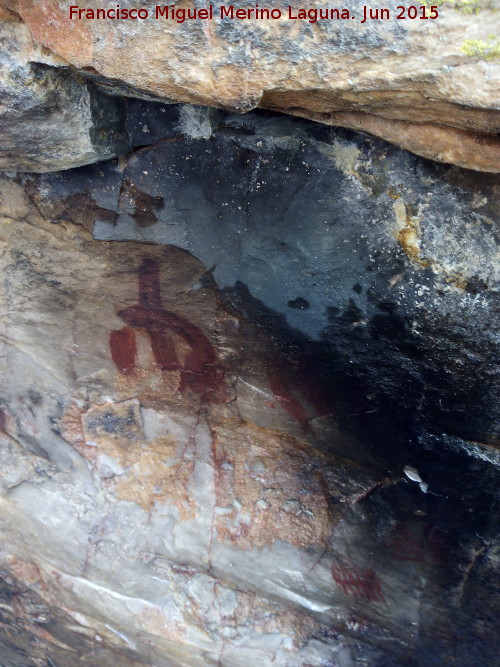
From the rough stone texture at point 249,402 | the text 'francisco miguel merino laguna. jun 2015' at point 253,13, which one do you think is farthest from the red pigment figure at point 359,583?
the text 'francisco miguel merino laguna. jun 2015' at point 253,13

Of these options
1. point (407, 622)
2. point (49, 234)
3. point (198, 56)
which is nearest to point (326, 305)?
point (198, 56)

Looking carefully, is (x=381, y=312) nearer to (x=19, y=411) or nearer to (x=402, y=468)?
(x=402, y=468)

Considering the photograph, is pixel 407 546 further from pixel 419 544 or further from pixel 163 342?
pixel 163 342

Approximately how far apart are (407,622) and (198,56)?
5.79 ft

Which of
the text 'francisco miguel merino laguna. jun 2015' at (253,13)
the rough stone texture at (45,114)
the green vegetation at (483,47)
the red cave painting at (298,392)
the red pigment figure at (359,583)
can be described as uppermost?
the text 'francisco miguel merino laguna. jun 2015' at (253,13)

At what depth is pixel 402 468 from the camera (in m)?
1.63

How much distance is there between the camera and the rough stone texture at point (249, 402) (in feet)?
4.41

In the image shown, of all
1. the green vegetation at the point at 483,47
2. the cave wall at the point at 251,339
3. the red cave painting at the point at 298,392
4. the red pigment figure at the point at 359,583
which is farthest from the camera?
the red pigment figure at the point at 359,583

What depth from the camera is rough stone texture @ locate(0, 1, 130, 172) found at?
3.72ft

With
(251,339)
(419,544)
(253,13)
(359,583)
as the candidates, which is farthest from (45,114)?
(359,583)

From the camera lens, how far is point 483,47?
2.97ft

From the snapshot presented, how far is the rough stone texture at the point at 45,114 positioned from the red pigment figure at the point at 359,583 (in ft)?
4.87

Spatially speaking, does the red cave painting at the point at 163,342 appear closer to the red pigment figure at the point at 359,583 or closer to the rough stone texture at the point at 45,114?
the rough stone texture at the point at 45,114

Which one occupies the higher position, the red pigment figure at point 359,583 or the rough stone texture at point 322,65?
the rough stone texture at point 322,65
